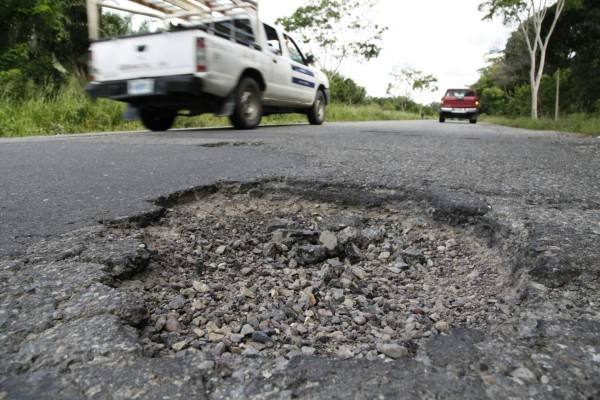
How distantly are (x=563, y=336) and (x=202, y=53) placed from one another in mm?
5190

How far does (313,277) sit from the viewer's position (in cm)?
149

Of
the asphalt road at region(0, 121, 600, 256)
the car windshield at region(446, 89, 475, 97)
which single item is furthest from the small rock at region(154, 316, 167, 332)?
the car windshield at region(446, 89, 475, 97)

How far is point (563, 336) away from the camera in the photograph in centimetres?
94

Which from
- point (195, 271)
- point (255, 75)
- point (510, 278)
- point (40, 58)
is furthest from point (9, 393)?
point (40, 58)

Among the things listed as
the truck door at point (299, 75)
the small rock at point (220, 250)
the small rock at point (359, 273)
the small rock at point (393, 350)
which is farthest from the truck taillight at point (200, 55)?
the small rock at point (393, 350)

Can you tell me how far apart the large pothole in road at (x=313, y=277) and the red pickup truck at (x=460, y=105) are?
1978 cm

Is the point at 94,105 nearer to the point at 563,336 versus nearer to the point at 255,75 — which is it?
the point at 255,75

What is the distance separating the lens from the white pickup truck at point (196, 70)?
17.7 ft

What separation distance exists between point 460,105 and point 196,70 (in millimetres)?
17713

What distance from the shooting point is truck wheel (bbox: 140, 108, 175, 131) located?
22.4 ft

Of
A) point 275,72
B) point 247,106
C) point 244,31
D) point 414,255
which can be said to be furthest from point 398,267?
point 275,72

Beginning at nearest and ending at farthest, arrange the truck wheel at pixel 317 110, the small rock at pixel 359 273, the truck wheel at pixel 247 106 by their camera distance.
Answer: the small rock at pixel 359 273
the truck wheel at pixel 247 106
the truck wheel at pixel 317 110

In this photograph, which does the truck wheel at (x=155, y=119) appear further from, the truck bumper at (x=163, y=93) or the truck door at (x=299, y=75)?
the truck door at (x=299, y=75)

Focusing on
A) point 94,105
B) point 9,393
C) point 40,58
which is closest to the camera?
point 9,393
